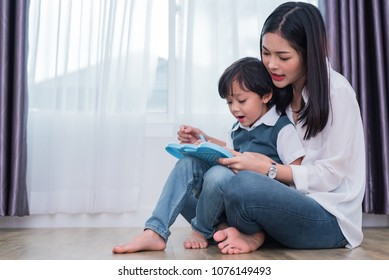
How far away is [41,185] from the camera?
2.43m

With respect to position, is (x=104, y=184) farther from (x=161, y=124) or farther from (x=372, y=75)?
(x=372, y=75)

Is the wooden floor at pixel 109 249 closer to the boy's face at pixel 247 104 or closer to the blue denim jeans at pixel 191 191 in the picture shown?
the blue denim jeans at pixel 191 191

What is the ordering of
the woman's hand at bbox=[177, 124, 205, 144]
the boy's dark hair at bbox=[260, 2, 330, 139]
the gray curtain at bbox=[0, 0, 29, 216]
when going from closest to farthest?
the boy's dark hair at bbox=[260, 2, 330, 139], the woman's hand at bbox=[177, 124, 205, 144], the gray curtain at bbox=[0, 0, 29, 216]

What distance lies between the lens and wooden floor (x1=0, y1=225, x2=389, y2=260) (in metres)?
1.40

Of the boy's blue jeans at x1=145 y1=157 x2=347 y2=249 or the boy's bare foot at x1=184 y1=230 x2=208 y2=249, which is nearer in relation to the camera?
the boy's blue jeans at x1=145 y1=157 x2=347 y2=249

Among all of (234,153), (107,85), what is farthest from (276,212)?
(107,85)

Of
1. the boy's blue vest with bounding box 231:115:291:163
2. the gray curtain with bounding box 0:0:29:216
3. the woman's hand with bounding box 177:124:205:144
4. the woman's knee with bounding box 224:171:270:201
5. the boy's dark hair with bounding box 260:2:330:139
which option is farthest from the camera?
the gray curtain with bounding box 0:0:29:216

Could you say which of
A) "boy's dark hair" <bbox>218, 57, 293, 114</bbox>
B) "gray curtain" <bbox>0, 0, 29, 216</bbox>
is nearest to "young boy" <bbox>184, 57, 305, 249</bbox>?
"boy's dark hair" <bbox>218, 57, 293, 114</bbox>

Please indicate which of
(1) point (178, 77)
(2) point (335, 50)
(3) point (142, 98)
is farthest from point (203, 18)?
(2) point (335, 50)

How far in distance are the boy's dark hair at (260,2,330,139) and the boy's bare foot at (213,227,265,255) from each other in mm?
355

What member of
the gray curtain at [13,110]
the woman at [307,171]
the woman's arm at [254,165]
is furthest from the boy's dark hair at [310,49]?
the gray curtain at [13,110]

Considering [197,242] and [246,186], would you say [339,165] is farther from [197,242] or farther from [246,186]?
[197,242]

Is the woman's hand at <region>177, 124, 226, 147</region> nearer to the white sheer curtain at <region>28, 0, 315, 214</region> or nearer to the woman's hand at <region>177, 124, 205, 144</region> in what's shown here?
the woman's hand at <region>177, 124, 205, 144</region>

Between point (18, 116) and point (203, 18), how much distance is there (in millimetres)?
A: 1001
